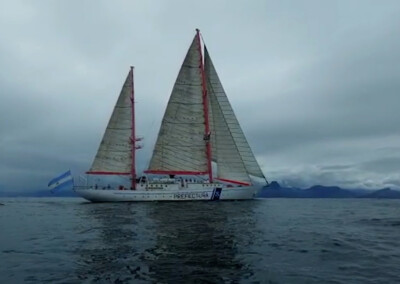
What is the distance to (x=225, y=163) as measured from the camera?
65.4 metres

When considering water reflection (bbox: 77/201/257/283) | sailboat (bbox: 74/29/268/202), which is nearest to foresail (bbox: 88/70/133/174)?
sailboat (bbox: 74/29/268/202)

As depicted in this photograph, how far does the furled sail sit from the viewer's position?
65.1m

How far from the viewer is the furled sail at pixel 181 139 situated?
6512 centimetres

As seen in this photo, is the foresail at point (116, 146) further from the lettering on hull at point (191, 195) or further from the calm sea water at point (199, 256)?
the calm sea water at point (199, 256)

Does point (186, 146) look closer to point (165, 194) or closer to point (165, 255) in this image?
point (165, 194)

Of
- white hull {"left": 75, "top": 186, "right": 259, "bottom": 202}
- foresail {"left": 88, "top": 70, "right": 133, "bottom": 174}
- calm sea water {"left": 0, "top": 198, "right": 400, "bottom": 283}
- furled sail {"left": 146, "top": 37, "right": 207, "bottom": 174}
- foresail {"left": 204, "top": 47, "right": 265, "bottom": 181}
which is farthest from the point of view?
foresail {"left": 88, "top": 70, "right": 133, "bottom": 174}

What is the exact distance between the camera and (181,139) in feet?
213

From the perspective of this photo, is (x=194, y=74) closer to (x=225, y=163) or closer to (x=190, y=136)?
(x=190, y=136)

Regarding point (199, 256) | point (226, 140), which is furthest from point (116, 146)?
point (199, 256)

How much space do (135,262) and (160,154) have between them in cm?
5229

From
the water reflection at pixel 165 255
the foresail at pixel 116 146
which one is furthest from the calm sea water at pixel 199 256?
the foresail at pixel 116 146

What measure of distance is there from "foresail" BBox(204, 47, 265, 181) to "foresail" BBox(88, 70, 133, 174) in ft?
48.3

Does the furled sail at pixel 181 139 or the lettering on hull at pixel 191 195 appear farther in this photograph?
the furled sail at pixel 181 139

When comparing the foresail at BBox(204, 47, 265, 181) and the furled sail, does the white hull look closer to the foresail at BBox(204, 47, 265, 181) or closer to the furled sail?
the foresail at BBox(204, 47, 265, 181)
